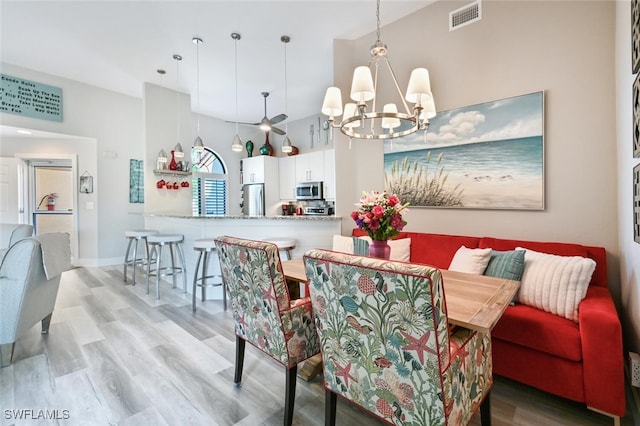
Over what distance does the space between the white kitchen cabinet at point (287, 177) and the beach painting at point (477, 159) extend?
3.17m

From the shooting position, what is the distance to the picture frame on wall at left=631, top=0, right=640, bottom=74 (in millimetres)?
1404

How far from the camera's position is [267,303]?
4.77 feet

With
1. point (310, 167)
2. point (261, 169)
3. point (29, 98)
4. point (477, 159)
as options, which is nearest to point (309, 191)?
point (310, 167)

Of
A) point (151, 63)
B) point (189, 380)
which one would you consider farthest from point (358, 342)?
point (151, 63)

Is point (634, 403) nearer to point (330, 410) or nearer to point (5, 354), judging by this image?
point (330, 410)

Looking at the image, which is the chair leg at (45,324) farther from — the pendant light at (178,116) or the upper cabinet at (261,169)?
the upper cabinet at (261,169)

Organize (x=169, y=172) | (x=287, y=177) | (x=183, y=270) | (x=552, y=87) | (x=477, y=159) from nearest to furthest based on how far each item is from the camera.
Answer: (x=552, y=87) → (x=477, y=159) → (x=183, y=270) → (x=169, y=172) → (x=287, y=177)

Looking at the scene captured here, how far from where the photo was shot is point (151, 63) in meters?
3.99

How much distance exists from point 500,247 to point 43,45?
574 cm

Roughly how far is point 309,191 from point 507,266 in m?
4.05

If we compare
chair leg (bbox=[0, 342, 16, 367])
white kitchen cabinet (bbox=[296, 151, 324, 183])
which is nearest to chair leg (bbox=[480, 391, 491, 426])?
chair leg (bbox=[0, 342, 16, 367])

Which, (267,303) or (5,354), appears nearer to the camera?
(267,303)

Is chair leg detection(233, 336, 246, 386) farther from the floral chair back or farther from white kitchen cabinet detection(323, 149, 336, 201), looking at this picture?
white kitchen cabinet detection(323, 149, 336, 201)

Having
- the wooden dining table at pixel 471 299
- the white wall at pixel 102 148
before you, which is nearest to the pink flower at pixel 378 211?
the wooden dining table at pixel 471 299
